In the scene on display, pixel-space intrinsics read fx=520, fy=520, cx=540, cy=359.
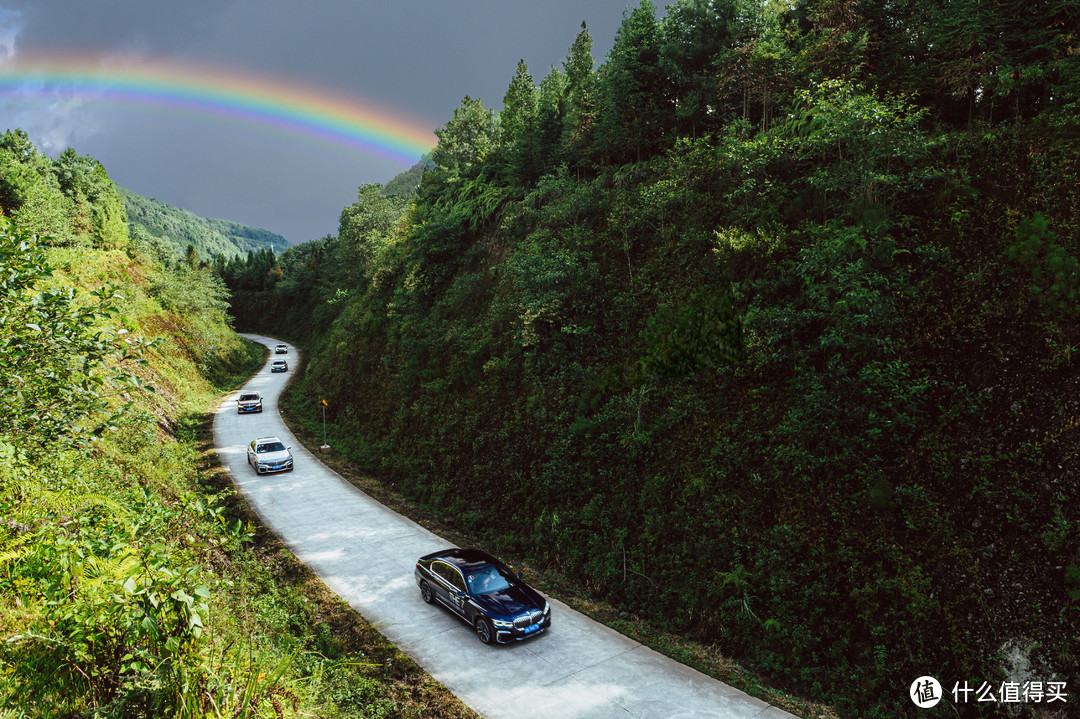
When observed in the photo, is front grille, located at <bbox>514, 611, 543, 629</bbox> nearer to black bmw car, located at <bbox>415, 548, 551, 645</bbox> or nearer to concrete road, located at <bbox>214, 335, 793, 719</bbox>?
black bmw car, located at <bbox>415, 548, 551, 645</bbox>

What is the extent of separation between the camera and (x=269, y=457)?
22.5 m

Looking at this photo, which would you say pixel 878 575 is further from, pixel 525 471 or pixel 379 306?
pixel 379 306

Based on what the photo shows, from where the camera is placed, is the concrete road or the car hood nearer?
the concrete road

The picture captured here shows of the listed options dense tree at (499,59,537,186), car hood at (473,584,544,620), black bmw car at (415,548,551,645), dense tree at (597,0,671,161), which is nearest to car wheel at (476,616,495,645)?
black bmw car at (415,548,551,645)

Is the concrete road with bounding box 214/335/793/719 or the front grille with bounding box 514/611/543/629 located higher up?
the front grille with bounding box 514/611/543/629

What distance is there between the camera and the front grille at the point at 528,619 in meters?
11.0

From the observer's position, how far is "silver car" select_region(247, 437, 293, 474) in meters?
22.2

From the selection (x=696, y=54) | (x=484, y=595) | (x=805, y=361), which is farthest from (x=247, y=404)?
(x=805, y=361)

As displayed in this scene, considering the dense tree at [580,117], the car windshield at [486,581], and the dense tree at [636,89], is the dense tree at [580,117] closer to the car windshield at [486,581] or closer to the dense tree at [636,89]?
the dense tree at [636,89]

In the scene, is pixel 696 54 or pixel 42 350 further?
pixel 696 54

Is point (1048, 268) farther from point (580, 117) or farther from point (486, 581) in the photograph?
point (580, 117)

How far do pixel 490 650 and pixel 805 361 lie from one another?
982cm

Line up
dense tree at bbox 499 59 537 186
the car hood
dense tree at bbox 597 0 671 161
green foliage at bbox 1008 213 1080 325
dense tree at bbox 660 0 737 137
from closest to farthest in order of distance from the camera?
1. green foliage at bbox 1008 213 1080 325
2. the car hood
3. dense tree at bbox 660 0 737 137
4. dense tree at bbox 597 0 671 161
5. dense tree at bbox 499 59 537 186

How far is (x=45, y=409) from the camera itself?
24.0ft
